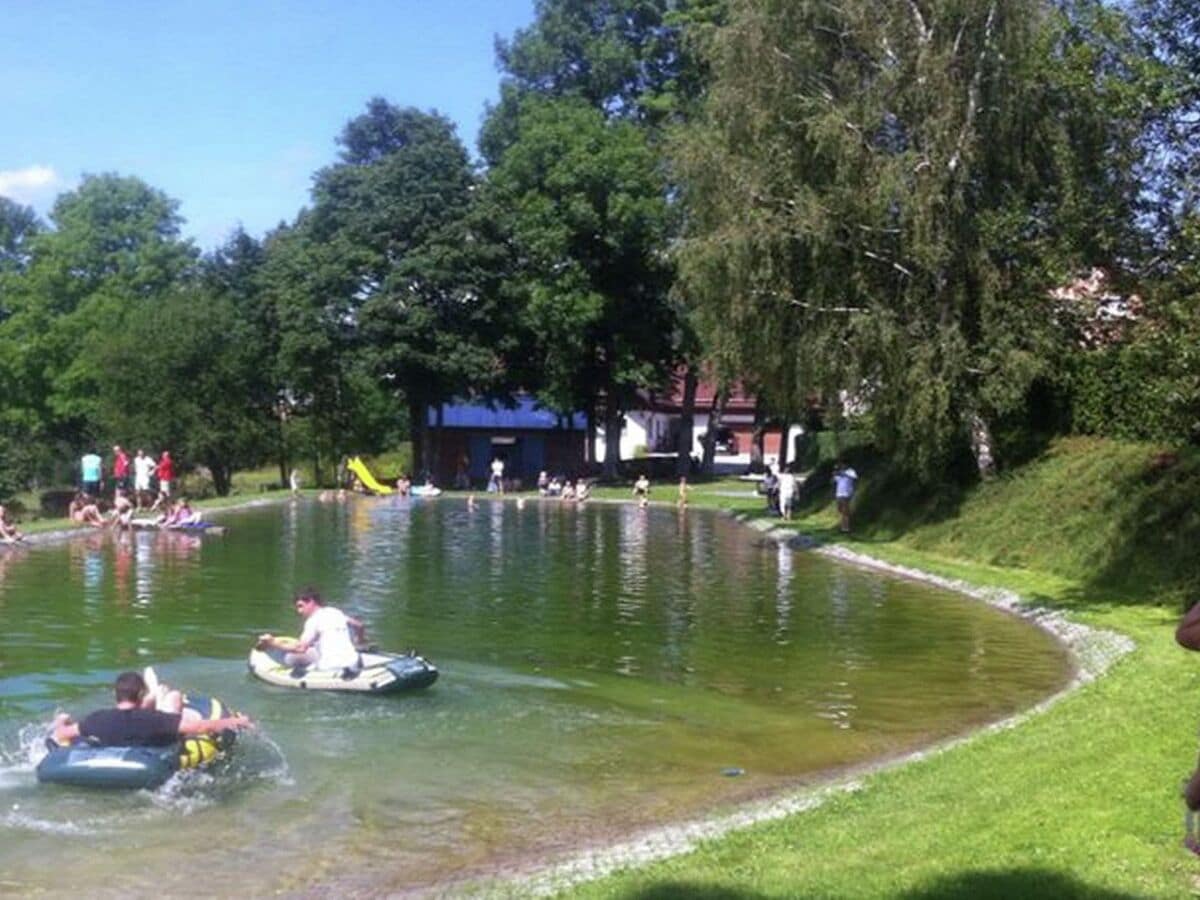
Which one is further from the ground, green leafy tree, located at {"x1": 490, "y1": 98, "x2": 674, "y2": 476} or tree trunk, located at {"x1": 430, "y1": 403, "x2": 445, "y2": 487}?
green leafy tree, located at {"x1": 490, "y1": 98, "x2": 674, "y2": 476}

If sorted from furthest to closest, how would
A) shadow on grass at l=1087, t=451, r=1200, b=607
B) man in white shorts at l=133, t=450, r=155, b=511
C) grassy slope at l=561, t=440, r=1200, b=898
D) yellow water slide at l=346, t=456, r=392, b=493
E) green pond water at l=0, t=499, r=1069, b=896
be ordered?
yellow water slide at l=346, t=456, r=392, b=493
man in white shorts at l=133, t=450, r=155, b=511
shadow on grass at l=1087, t=451, r=1200, b=607
green pond water at l=0, t=499, r=1069, b=896
grassy slope at l=561, t=440, r=1200, b=898

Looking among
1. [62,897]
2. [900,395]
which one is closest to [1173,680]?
[62,897]

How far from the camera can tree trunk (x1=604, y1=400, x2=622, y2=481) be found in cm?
6519

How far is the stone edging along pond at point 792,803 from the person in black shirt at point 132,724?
14.2ft

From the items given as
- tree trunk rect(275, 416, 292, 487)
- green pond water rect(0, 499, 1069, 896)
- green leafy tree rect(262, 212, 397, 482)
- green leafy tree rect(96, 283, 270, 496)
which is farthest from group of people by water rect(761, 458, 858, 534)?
tree trunk rect(275, 416, 292, 487)

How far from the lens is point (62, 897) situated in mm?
8891

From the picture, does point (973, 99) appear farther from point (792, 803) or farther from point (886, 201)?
point (792, 803)

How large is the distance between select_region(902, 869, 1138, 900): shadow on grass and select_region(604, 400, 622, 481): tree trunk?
5764 centimetres

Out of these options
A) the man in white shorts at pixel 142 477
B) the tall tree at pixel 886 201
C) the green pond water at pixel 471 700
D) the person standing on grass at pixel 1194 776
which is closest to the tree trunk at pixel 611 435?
the man in white shorts at pixel 142 477

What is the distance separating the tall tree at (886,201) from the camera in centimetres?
2956

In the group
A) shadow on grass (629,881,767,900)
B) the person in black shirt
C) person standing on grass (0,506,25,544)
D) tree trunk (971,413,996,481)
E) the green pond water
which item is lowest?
the green pond water

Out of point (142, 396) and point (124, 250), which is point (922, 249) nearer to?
point (142, 396)

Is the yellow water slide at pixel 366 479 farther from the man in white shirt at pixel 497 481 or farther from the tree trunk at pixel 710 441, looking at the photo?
the tree trunk at pixel 710 441

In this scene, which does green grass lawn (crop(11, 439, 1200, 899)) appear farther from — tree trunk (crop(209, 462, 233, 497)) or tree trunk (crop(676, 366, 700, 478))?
tree trunk (crop(209, 462, 233, 497))
